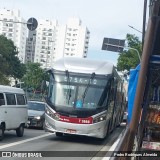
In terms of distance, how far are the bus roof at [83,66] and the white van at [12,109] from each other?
209cm

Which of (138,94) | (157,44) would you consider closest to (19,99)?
(157,44)

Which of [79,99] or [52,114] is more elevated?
[79,99]

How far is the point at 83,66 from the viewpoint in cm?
1881

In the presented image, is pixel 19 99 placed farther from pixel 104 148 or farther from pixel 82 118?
pixel 104 148

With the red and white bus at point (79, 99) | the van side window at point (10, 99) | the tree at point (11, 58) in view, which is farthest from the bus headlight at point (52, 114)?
the tree at point (11, 58)

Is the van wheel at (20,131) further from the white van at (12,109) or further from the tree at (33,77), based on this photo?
the tree at (33,77)

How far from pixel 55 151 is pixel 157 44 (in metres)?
6.14

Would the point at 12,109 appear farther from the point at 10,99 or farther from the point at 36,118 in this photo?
the point at 36,118

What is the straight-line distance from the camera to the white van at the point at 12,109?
1658 centimetres

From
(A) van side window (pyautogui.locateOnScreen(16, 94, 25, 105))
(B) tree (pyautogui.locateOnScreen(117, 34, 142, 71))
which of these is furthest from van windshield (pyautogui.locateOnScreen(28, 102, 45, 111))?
(B) tree (pyautogui.locateOnScreen(117, 34, 142, 71))

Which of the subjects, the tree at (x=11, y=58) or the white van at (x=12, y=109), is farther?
the tree at (x=11, y=58)

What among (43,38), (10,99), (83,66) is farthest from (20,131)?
(43,38)

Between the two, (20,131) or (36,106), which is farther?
(36,106)

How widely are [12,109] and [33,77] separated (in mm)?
74896
